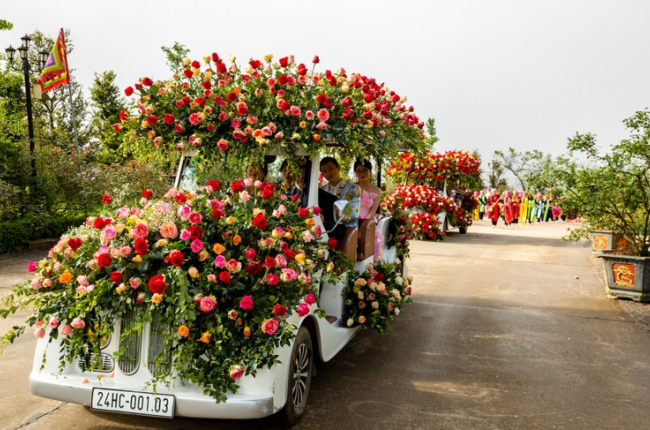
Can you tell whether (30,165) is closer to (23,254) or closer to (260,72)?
(23,254)

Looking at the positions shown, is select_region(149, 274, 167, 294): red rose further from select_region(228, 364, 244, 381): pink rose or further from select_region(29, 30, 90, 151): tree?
select_region(29, 30, 90, 151): tree

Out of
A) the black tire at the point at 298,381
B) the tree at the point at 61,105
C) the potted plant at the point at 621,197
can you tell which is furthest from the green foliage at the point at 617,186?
the tree at the point at 61,105

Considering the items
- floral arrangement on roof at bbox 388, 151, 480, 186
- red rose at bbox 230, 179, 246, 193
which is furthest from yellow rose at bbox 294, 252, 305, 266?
floral arrangement on roof at bbox 388, 151, 480, 186

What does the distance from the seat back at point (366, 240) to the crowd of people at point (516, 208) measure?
73.3 ft

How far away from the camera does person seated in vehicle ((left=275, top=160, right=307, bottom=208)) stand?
5.09m

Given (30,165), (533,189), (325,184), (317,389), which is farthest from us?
(30,165)

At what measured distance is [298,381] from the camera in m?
4.21

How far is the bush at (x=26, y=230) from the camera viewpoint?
12844 millimetres

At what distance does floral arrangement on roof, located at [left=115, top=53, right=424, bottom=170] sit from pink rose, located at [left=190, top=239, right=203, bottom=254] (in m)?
1.21

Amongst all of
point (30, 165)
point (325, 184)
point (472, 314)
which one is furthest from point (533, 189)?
point (30, 165)

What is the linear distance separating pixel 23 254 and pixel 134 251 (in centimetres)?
1056

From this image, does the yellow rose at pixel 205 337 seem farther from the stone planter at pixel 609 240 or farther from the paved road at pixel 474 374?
the stone planter at pixel 609 240

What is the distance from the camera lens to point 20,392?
486cm

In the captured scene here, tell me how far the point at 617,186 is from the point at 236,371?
7.69 m
